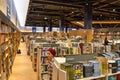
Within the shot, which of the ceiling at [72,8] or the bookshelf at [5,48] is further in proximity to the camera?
the ceiling at [72,8]

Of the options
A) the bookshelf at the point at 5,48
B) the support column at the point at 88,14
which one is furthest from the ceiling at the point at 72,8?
the bookshelf at the point at 5,48

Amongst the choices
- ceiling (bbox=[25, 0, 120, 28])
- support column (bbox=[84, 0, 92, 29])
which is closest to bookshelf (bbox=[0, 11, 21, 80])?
ceiling (bbox=[25, 0, 120, 28])

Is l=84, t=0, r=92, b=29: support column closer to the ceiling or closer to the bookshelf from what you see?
the ceiling

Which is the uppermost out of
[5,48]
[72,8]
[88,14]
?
[72,8]

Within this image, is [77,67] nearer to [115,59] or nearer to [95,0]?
[115,59]

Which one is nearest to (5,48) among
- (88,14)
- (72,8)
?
(88,14)

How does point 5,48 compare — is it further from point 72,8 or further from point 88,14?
point 72,8

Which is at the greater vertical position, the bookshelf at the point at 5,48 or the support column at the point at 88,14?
the support column at the point at 88,14

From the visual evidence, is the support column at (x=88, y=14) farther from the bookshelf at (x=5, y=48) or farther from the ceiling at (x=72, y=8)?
the bookshelf at (x=5, y=48)

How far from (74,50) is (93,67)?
10.3 feet

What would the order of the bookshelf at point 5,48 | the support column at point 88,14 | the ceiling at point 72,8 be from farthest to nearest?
1. the ceiling at point 72,8
2. the support column at point 88,14
3. the bookshelf at point 5,48

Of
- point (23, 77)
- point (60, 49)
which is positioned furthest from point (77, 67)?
Answer: point (23, 77)

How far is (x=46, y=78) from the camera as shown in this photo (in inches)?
268

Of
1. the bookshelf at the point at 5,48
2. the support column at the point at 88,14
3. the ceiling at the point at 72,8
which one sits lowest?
the bookshelf at the point at 5,48
